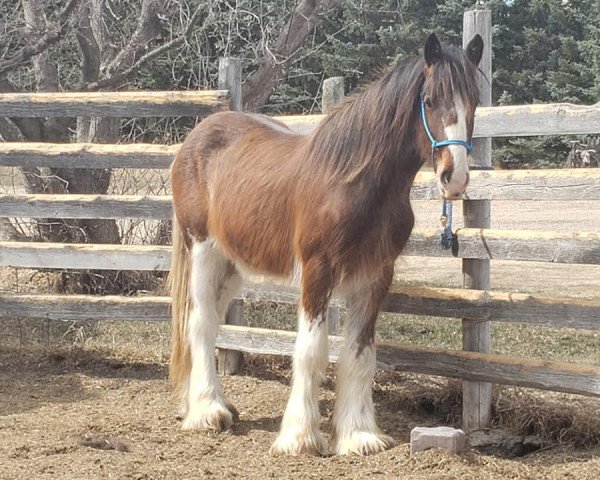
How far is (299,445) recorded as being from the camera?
14.9 ft

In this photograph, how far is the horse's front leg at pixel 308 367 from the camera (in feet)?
14.7

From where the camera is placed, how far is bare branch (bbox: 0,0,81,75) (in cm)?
774

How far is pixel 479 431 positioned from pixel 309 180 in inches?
71.4

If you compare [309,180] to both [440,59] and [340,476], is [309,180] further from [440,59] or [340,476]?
[340,476]

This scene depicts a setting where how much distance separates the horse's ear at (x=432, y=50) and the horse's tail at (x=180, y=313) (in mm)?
2096

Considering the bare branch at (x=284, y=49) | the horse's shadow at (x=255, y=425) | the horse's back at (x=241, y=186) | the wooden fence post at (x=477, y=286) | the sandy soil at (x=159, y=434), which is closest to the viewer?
the sandy soil at (x=159, y=434)

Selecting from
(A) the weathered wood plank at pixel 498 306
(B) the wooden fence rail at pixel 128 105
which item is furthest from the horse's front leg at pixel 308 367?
(B) the wooden fence rail at pixel 128 105

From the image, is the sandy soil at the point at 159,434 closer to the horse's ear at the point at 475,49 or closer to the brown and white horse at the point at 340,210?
the brown and white horse at the point at 340,210

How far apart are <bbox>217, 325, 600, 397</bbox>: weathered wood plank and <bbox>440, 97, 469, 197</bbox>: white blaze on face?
132 centimetres

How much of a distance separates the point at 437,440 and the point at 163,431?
1.70 m

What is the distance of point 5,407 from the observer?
18.5ft

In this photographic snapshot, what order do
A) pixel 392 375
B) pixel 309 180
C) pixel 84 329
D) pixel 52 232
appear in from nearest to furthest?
pixel 309 180, pixel 392 375, pixel 84 329, pixel 52 232

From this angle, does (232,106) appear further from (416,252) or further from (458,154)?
(458,154)

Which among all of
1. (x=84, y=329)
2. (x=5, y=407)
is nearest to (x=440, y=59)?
(x=5, y=407)
